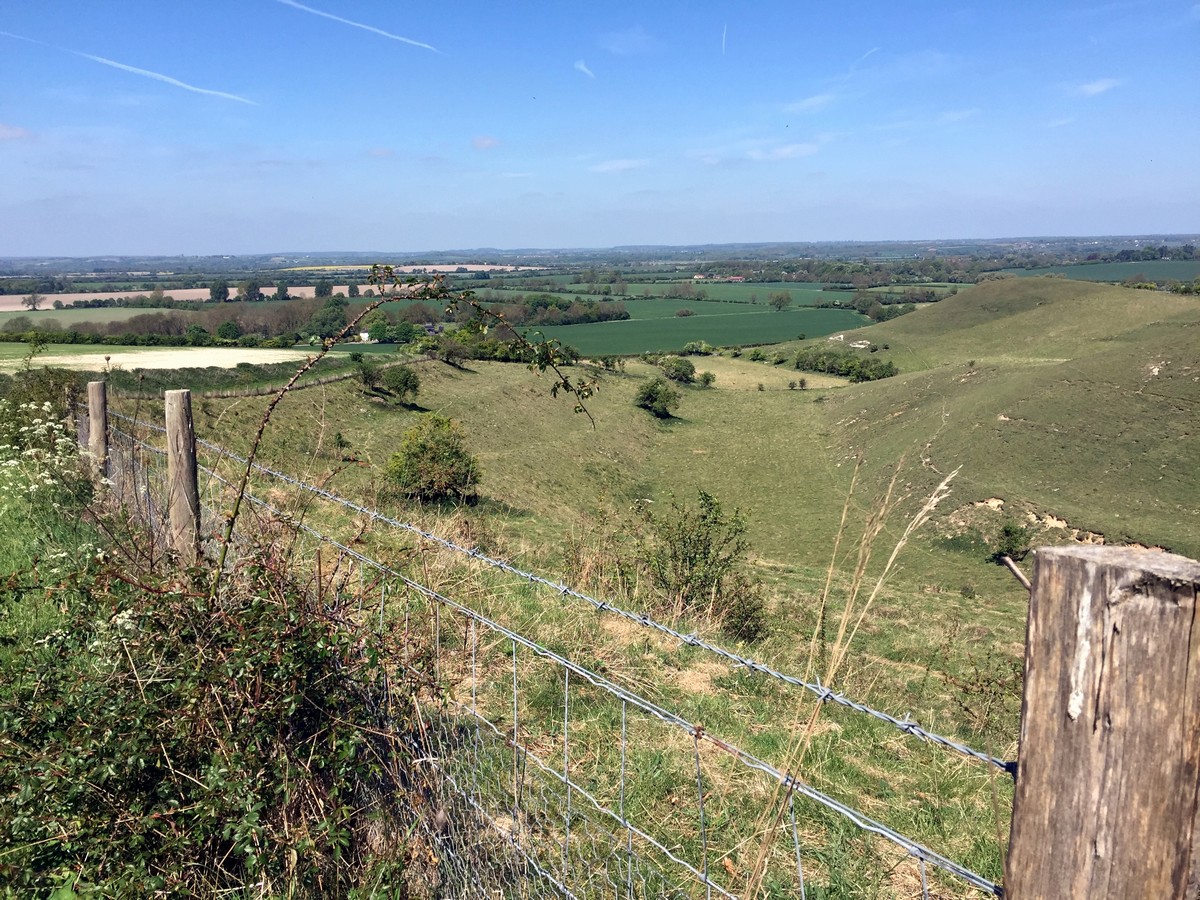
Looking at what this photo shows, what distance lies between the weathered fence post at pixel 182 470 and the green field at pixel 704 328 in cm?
7772

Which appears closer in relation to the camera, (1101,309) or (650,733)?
(650,733)

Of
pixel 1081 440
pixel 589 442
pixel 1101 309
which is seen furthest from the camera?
pixel 1101 309

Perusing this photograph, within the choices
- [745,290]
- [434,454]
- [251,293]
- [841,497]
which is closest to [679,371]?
[841,497]

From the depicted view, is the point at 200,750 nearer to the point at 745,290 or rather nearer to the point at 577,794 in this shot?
the point at 577,794

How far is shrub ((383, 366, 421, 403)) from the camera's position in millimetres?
43438

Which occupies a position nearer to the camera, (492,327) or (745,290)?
(492,327)

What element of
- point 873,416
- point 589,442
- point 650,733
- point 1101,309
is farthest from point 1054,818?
point 1101,309

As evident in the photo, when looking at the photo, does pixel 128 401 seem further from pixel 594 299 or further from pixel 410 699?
pixel 594 299

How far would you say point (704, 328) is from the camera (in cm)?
10894

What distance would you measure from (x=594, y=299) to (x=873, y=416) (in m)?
71.8

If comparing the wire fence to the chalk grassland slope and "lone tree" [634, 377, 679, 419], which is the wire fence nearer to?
the chalk grassland slope

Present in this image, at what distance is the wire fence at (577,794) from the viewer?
294cm

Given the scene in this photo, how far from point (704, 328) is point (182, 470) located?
107 metres

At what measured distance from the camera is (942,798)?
4379 mm
